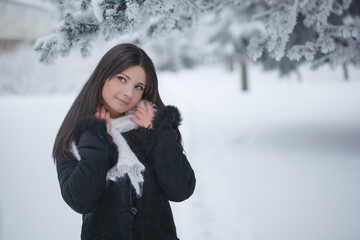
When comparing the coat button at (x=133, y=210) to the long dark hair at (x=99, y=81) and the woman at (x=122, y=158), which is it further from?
the long dark hair at (x=99, y=81)

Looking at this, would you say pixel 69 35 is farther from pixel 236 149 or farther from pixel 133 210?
pixel 236 149

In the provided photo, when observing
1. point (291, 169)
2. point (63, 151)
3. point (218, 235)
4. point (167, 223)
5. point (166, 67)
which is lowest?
point (218, 235)

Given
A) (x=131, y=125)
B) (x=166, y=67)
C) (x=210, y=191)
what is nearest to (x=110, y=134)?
(x=131, y=125)

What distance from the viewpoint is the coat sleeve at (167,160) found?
4.83ft

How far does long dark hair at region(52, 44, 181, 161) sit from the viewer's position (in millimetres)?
1552

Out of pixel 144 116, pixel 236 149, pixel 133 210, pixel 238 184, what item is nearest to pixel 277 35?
pixel 144 116

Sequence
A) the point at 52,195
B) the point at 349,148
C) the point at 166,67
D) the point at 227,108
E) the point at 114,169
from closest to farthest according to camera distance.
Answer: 1. the point at 114,169
2. the point at 52,195
3. the point at 349,148
4. the point at 227,108
5. the point at 166,67

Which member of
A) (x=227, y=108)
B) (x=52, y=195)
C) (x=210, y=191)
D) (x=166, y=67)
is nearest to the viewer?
(x=52, y=195)

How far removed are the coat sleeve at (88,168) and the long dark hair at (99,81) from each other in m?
0.12

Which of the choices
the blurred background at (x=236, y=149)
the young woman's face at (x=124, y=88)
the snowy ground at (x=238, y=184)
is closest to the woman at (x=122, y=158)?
the young woman's face at (x=124, y=88)

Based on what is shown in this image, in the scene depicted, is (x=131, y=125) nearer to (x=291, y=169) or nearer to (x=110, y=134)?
(x=110, y=134)

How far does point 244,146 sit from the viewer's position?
648 centimetres

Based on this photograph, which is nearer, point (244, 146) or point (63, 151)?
point (63, 151)

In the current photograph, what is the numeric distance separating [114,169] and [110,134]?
0.21 metres
